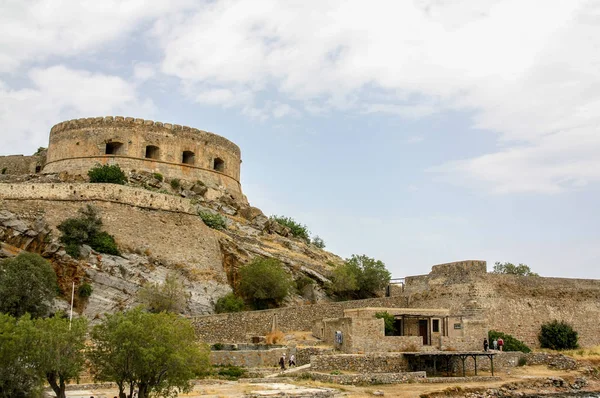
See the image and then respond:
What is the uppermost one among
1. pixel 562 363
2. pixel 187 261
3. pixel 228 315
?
pixel 187 261

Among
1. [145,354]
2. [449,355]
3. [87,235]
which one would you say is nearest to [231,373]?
[145,354]

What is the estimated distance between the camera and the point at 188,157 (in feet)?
144

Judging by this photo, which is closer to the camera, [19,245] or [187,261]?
[19,245]

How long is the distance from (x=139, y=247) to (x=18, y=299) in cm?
796

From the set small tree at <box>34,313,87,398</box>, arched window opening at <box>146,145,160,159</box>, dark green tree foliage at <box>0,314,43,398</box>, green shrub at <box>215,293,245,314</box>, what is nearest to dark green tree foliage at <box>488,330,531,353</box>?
green shrub at <box>215,293,245,314</box>

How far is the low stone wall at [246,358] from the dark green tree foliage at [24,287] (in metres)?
6.61

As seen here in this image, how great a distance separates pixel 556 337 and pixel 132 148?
26.0 m

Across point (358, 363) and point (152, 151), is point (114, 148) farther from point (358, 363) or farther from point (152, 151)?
point (358, 363)

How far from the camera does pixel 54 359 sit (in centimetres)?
1630

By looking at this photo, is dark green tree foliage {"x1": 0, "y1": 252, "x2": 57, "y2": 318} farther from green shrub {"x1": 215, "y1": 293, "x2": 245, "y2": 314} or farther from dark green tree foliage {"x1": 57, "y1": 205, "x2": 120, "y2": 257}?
green shrub {"x1": 215, "y1": 293, "x2": 245, "y2": 314}

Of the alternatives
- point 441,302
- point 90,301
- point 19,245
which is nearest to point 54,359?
point 90,301

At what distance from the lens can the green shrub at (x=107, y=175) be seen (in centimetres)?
3678

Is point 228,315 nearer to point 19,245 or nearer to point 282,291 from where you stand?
point 282,291

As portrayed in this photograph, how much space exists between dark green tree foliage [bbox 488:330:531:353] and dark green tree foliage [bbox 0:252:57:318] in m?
18.5
